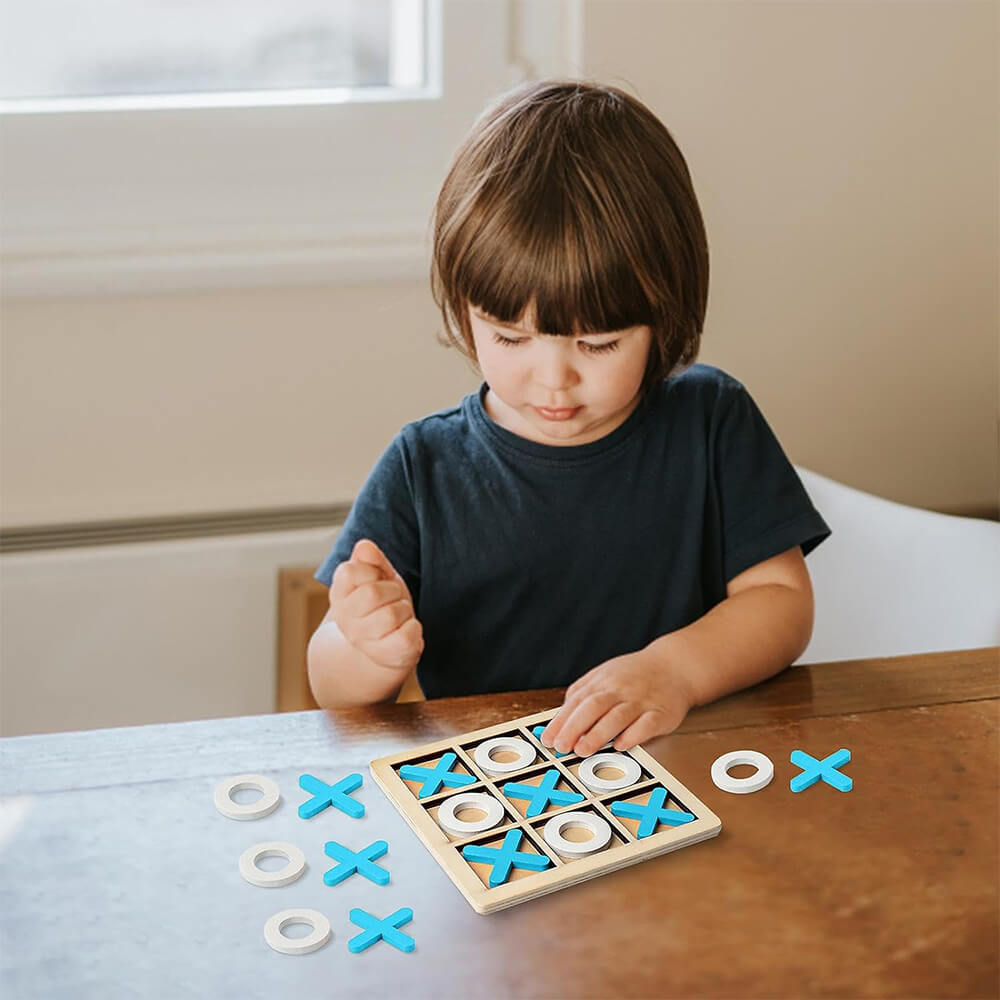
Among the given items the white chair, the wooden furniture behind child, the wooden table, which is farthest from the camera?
the wooden furniture behind child

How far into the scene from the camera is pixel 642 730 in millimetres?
953

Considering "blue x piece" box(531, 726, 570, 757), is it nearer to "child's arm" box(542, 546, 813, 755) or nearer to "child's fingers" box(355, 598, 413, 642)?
"child's arm" box(542, 546, 813, 755)

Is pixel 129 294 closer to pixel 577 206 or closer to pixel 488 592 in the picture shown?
pixel 488 592

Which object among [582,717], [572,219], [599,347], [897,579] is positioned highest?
[572,219]

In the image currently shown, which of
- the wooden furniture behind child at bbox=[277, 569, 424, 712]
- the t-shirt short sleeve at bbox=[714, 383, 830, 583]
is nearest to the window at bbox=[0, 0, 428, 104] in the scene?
the wooden furniture behind child at bbox=[277, 569, 424, 712]

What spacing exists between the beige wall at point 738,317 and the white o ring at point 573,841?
41.3 inches

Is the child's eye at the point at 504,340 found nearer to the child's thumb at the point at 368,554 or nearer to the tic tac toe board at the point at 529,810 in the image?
the child's thumb at the point at 368,554

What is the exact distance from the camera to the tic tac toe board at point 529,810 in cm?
81

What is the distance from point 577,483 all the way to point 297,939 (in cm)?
59

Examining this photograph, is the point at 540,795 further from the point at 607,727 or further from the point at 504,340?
the point at 504,340

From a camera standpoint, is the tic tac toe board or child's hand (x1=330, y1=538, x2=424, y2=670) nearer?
the tic tac toe board

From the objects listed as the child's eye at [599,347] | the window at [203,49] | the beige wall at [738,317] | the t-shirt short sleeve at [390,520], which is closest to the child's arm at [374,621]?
the t-shirt short sleeve at [390,520]

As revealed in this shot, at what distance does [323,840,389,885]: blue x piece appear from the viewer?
804mm

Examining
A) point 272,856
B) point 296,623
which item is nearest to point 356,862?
point 272,856
